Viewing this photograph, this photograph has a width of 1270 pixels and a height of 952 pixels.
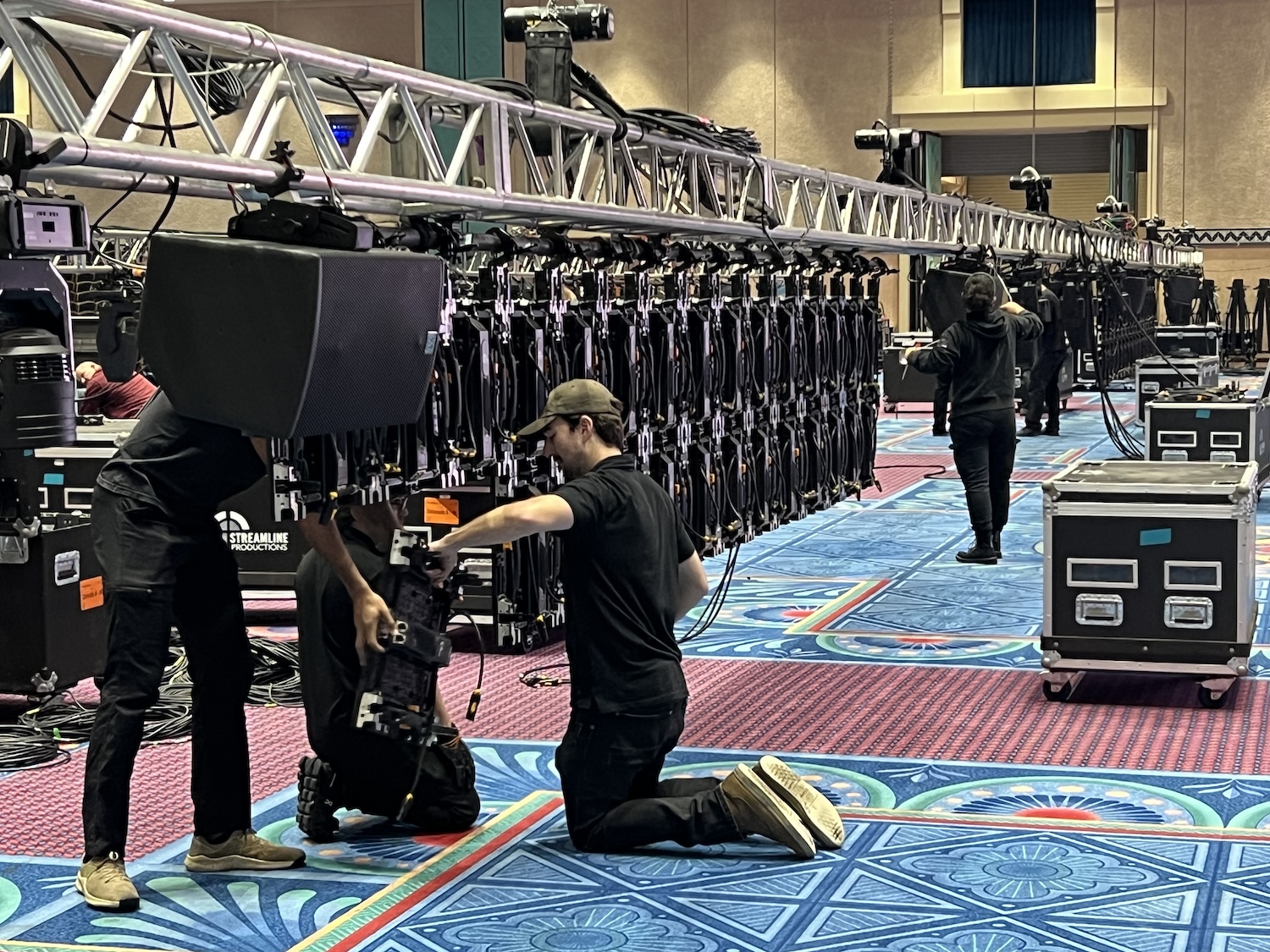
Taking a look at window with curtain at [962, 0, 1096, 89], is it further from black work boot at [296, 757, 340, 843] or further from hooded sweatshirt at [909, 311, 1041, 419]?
black work boot at [296, 757, 340, 843]

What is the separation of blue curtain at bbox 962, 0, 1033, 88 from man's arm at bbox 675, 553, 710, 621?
2664 centimetres

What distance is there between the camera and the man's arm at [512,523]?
5270 mm

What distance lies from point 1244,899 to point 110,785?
3390mm

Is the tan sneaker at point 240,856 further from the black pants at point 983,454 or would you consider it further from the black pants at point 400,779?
the black pants at point 983,454

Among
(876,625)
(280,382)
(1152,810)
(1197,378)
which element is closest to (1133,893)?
(1152,810)

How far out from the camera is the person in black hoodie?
11.6 meters

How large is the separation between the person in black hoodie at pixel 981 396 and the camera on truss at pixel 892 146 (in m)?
1.94

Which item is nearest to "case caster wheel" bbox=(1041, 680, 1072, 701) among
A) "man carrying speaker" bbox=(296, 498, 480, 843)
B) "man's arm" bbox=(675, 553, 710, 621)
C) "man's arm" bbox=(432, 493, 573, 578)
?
"man's arm" bbox=(675, 553, 710, 621)

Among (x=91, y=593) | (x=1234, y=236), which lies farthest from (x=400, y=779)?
(x=1234, y=236)

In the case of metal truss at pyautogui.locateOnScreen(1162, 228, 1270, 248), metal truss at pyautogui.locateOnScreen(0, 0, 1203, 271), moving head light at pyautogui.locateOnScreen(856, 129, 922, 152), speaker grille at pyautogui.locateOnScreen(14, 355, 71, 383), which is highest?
moving head light at pyautogui.locateOnScreen(856, 129, 922, 152)

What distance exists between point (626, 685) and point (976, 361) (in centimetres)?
649

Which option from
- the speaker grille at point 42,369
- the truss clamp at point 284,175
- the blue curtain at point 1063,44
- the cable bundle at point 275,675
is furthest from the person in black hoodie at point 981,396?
the blue curtain at point 1063,44

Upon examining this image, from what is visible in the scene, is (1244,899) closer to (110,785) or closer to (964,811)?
(964,811)

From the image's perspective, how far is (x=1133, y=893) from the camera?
5.36m
